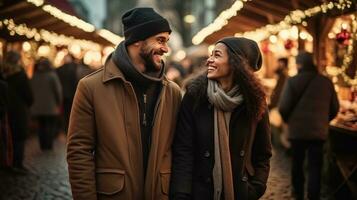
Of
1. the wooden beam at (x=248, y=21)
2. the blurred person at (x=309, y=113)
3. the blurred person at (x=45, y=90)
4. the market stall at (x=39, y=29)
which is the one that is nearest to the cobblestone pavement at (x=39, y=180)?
the blurred person at (x=45, y=90)

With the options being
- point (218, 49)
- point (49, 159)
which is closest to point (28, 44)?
point (49, 159)

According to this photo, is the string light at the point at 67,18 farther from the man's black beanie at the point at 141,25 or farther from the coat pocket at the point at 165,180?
the coat pocket at the point at 165,180

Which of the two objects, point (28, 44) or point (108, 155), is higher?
point (28, 44)

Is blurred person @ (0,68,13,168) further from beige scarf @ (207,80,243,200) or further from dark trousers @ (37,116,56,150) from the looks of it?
beige scarf @ (207,80,243,200)

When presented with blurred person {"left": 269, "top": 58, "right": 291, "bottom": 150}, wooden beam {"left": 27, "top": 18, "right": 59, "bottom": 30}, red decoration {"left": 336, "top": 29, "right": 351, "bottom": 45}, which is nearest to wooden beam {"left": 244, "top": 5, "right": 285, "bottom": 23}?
blurred person {"left": 269, "top": 58, "right": 291, "bottom": 150}

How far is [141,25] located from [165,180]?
0.97 m

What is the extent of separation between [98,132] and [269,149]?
3.74ft

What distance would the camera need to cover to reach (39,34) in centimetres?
1413

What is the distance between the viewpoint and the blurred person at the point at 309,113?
6.56m

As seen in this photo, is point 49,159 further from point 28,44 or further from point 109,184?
point 109,184

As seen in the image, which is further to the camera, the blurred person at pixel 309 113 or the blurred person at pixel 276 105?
the blurred person at pixel 276 105

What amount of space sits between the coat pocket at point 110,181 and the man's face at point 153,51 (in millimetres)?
670

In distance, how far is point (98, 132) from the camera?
335 cm

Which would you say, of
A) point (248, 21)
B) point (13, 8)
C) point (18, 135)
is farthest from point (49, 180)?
point (248, 21)
